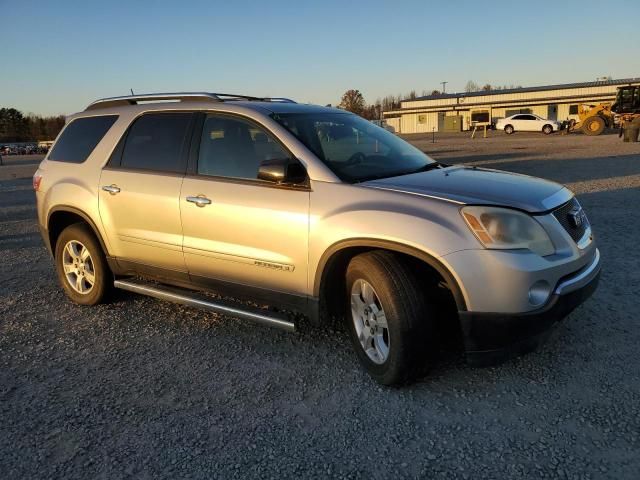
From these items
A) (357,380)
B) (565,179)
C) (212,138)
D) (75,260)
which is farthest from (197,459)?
(565,179)

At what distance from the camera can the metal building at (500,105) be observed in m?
57.6

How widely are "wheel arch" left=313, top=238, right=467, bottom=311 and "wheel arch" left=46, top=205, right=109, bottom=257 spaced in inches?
92.0

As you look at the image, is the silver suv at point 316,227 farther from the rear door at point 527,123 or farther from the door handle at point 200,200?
the rear door at point 527,123

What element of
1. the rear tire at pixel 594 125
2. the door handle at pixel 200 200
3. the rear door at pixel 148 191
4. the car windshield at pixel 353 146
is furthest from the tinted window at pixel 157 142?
the rear tire at pixel 594 125

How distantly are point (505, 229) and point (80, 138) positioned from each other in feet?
13.4

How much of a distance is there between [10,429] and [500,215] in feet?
10.3

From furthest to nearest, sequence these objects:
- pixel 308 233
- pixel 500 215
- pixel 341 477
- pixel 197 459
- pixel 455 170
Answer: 1. pixel 455 170
2. pixel 308 233
3. pixel 500 215
4. pixel 197 459
5. pixel 341 477

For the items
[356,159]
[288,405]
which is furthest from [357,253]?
[288,405]

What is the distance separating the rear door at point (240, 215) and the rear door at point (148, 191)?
15 centimetres

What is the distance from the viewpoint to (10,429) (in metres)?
3.12

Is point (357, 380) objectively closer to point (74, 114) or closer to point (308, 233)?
point (308, 233)

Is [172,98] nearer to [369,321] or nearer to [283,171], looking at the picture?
[283,171]

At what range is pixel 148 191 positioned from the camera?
434 cm

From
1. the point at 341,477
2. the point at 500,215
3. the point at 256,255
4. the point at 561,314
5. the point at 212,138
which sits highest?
the point at 212,138
